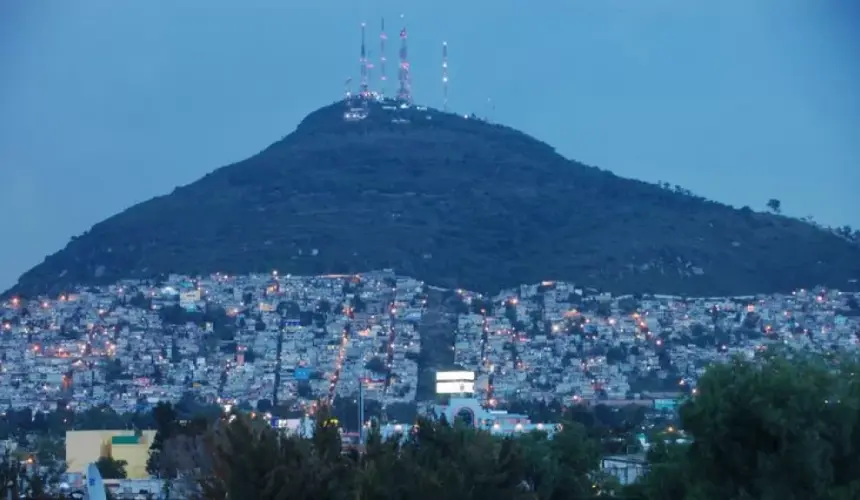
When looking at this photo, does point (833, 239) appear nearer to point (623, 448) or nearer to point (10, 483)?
point (623, 448)

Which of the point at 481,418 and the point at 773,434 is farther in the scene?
the point at 481,418

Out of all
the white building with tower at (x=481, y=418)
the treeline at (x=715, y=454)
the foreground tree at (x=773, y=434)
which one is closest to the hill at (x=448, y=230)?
the white building with tower at (x=481, y=418)

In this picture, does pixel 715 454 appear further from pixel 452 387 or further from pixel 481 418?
pixel 452 387

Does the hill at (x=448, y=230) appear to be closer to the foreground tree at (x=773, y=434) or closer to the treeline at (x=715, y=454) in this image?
the treeline at (x=715, y=454)

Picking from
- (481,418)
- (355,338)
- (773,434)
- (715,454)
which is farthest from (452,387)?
(773,434)

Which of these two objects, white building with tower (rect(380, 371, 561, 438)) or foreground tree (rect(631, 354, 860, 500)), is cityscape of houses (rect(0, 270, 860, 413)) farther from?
foreground tree (rect(631, 354, 860, 500))
